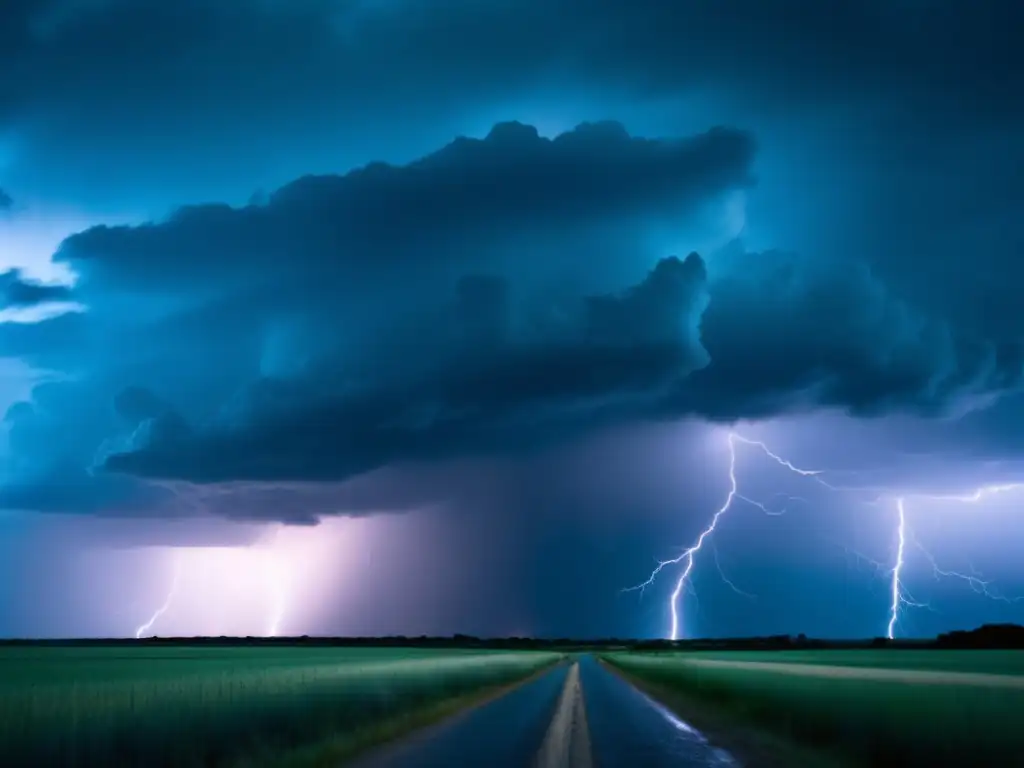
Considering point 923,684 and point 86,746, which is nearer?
point 86,746

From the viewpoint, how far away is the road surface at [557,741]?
61.3 feet

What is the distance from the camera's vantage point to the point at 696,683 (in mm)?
53188

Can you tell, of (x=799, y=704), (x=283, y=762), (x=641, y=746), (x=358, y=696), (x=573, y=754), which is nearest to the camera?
(x=283, y=762)

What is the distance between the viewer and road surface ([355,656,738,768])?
18672mm

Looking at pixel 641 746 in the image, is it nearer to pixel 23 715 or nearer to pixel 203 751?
pixel 203 751

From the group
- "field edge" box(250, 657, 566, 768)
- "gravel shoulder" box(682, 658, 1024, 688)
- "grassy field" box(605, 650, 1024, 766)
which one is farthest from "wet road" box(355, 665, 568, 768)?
"gravel shoulder" box(682, 658, 1024, 688)

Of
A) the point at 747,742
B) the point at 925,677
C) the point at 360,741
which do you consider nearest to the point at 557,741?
the point at 360,741

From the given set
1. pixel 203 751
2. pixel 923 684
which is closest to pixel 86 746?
pixel 203 751

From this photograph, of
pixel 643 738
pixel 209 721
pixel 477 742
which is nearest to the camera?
pixel 477 742

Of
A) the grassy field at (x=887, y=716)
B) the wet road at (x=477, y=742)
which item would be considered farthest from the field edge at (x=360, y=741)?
the grassy field at (x=887, y=716)

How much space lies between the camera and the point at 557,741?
72.2 ft

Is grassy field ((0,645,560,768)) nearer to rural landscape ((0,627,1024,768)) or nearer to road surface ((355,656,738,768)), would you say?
rural landscape ((0,627,1024,768))

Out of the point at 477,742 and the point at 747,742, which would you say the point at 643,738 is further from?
the point at 477,742

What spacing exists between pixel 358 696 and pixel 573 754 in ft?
63.6
